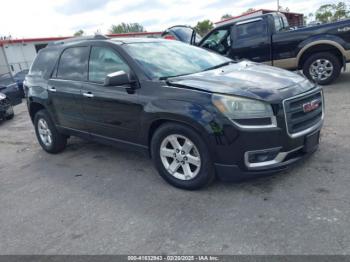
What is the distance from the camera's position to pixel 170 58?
433 centimetres

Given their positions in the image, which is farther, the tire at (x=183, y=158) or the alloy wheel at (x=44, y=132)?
the alloy wheel at (x=44, y=132)

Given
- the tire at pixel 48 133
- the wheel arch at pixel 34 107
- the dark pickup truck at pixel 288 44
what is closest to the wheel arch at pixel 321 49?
the dark pickup truck at pixel 288 44

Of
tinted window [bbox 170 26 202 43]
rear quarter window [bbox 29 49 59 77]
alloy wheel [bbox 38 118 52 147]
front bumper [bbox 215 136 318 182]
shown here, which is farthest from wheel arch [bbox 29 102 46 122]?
tinted window [bbox 170 26 202 43]

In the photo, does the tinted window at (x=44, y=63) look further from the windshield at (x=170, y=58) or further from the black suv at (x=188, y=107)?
the windshield at (x=170, y=58)

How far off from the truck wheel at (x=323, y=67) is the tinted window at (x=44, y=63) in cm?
577

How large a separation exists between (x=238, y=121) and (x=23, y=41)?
2525 centimetres

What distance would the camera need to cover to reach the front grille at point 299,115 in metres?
3.29

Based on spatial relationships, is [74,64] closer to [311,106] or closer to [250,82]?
[250,82]

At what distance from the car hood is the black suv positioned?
11 millimetres

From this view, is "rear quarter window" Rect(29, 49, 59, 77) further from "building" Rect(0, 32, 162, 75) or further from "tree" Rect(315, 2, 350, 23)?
"tree" Rect(315, 2, 350, 23)

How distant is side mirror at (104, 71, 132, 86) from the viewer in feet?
12.3

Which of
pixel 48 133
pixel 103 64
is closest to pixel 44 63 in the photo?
pixel 48 133

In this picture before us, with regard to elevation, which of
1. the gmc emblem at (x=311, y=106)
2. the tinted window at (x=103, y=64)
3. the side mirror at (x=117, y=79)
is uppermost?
the tinted window at (x=103, y=64)

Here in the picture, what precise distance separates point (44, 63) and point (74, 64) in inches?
39.9
